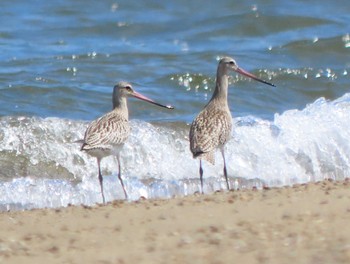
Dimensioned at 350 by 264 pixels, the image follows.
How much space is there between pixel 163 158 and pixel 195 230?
5208mm

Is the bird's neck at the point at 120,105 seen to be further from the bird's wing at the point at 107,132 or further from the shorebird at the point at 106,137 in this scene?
the bird's wing at the point at 107,132

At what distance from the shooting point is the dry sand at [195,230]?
25.4ft

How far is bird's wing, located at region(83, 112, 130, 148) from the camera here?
11.4 metres

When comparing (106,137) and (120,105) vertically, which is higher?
(120,105)

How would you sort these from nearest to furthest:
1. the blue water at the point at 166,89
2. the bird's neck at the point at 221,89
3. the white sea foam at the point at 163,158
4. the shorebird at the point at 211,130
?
the shorebird at the point at 211,130 < the white sea foam at the point at 163,158 < the bird's neck at the point at 221,89 < the blue water at the point at 166,89

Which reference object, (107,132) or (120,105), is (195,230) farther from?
(120,105)

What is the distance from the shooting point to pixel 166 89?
57.9ft

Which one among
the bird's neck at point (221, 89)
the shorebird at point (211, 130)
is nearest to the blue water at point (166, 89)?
the shorebird at point (211, 130)

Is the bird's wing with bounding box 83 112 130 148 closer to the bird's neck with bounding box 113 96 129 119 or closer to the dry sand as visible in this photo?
the bird's neck with bounding box 113 96 129 119

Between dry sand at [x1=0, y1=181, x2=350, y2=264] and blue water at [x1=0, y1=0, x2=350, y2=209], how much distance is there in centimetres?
253

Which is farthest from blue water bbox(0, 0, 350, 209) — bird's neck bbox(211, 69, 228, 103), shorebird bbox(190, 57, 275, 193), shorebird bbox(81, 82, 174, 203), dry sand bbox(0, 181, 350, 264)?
dry sand bbox(0, 181, 350, 264)

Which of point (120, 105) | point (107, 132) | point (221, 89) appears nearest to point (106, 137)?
point (107, 132)

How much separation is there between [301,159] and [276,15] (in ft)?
31.8

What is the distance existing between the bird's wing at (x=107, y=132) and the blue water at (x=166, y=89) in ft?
2.49
